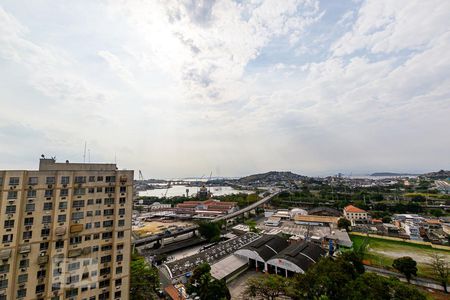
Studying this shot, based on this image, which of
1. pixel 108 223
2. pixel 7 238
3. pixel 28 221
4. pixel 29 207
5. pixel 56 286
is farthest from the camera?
pixel 108 223

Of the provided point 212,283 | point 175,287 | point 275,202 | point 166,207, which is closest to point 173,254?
point 175,287

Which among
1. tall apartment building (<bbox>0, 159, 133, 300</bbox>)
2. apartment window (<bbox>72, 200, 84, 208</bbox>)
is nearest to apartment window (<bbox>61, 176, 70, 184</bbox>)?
tall apartment building (<bbox>0, 159, 133, 300</bbox>)

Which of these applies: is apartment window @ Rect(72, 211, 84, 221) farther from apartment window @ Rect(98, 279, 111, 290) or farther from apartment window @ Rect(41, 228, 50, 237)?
apartment window @ Rect(98, 279, 111, 290)

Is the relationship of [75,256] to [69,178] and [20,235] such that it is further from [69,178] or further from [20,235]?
[69,178]

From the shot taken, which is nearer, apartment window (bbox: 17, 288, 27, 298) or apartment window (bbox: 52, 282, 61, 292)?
apartment window (bbox: 17, 288, 27, 298)

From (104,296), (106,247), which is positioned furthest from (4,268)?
(104,296)

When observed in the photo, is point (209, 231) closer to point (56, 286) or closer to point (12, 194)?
point (56, 286)

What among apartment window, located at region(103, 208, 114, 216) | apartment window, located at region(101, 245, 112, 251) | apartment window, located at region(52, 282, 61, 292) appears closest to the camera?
apartment window, located at region(52, 282, 61, 292)
